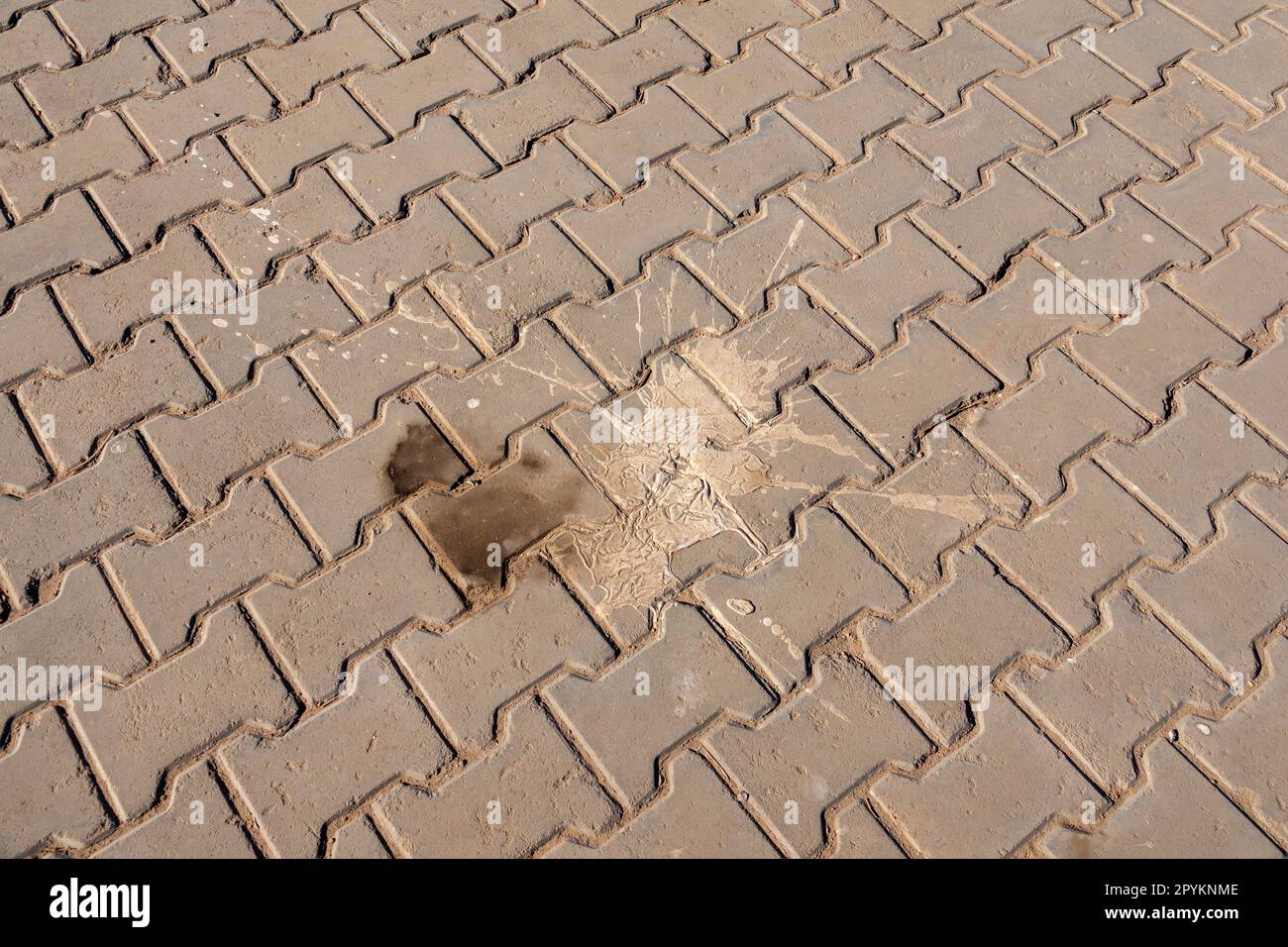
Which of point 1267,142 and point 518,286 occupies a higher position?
point 1267,142

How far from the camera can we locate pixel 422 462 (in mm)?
3326

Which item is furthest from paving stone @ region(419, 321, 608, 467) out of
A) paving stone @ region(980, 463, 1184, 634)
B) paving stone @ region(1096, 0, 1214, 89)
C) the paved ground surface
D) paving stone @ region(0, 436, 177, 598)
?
paving stone @ region(1096, 0, 1214, 89)

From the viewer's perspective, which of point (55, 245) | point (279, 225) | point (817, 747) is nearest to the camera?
point (817, 747)

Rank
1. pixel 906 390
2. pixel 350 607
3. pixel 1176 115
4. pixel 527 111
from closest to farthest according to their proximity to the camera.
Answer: pixel 350 607
pixel 906 390
pixel 527 111
pixel 1176 115

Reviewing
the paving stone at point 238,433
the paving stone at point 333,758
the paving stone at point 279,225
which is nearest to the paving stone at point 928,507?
the paving stone at point 333,758

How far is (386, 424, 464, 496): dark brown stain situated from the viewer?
328 cm

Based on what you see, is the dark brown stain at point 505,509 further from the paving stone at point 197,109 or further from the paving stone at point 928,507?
the paving stone at point 197,109

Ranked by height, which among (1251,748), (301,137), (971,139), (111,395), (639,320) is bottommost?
(1251,748)

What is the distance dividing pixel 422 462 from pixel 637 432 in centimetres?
59

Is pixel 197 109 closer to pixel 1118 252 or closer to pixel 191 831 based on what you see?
pixel 191 831

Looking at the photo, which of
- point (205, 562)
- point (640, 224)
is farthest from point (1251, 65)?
point (205, 562)

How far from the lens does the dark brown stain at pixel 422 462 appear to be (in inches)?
129

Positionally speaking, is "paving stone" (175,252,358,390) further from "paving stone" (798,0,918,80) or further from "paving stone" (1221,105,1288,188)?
"paving stone" (1221,105,1288,188)

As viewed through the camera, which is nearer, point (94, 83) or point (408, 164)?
point (408, 164)
